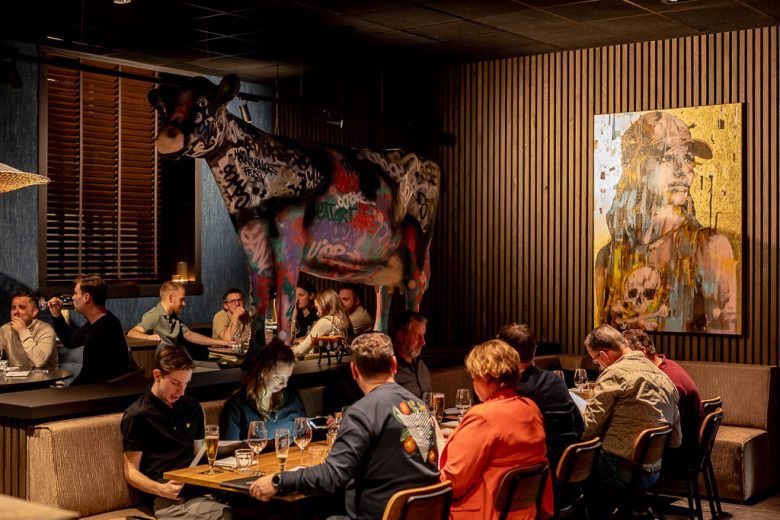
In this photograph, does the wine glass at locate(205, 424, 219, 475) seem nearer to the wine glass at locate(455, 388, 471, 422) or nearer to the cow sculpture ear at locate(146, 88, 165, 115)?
the wine glass at locate(455, 388, 471, 422)

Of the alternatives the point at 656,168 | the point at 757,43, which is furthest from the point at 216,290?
the point at 757,43

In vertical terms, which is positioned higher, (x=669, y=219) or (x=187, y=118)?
(x=187, y=118)

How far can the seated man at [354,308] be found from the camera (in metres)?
8.07

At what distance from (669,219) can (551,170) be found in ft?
3.88

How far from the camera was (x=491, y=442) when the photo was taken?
12.8 feet

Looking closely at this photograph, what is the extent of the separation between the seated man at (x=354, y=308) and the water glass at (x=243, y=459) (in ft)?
12.8

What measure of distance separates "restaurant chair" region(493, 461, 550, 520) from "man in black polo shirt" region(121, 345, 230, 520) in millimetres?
1285

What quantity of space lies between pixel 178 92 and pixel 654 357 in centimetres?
333

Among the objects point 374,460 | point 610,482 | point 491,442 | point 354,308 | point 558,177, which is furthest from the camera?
point 558,177

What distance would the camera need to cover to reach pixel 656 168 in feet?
26.4

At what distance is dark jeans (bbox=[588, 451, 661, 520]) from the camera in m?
5.32

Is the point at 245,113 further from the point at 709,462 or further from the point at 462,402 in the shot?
the point at 709,462

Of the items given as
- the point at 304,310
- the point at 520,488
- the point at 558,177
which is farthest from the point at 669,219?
the point at 520,488

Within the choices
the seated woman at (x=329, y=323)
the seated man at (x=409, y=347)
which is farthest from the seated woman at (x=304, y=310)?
the seated man at (x=409, y=347)
